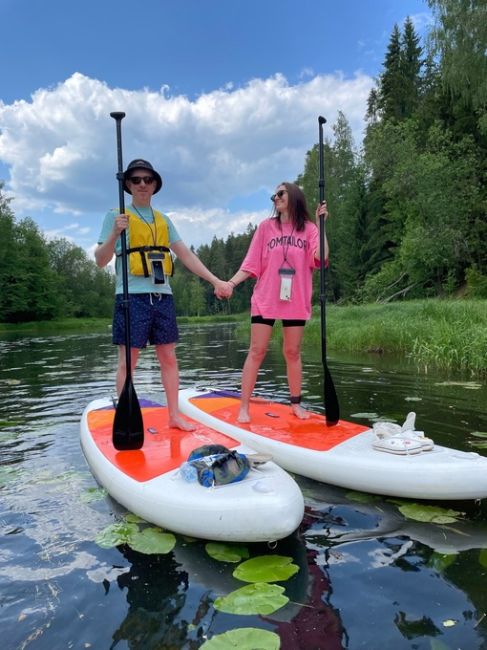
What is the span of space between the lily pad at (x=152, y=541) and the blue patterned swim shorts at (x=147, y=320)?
5.20ft

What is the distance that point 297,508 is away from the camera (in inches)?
93.1

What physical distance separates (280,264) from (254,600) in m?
2.85

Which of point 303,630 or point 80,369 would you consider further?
point 80,369

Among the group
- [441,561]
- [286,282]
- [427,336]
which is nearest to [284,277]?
[286,282]

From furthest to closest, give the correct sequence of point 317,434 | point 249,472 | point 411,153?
point 411,153
point 317,434
point 249,472

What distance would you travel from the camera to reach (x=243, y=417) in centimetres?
420

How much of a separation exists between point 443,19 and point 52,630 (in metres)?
20.5

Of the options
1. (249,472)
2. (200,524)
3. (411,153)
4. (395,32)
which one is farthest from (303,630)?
(395,32)

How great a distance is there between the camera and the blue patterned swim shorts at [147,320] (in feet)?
12.5

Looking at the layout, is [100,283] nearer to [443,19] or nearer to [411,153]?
[411,153]

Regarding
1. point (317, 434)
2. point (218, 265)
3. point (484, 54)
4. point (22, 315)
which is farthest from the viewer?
point (218, 265)

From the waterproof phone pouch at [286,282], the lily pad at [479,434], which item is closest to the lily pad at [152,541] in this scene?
the waterproof phone pouch at [286,282]

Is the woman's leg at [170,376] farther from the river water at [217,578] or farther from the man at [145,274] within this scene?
the river water at [217,578]

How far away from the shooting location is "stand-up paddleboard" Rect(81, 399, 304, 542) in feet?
7.55
